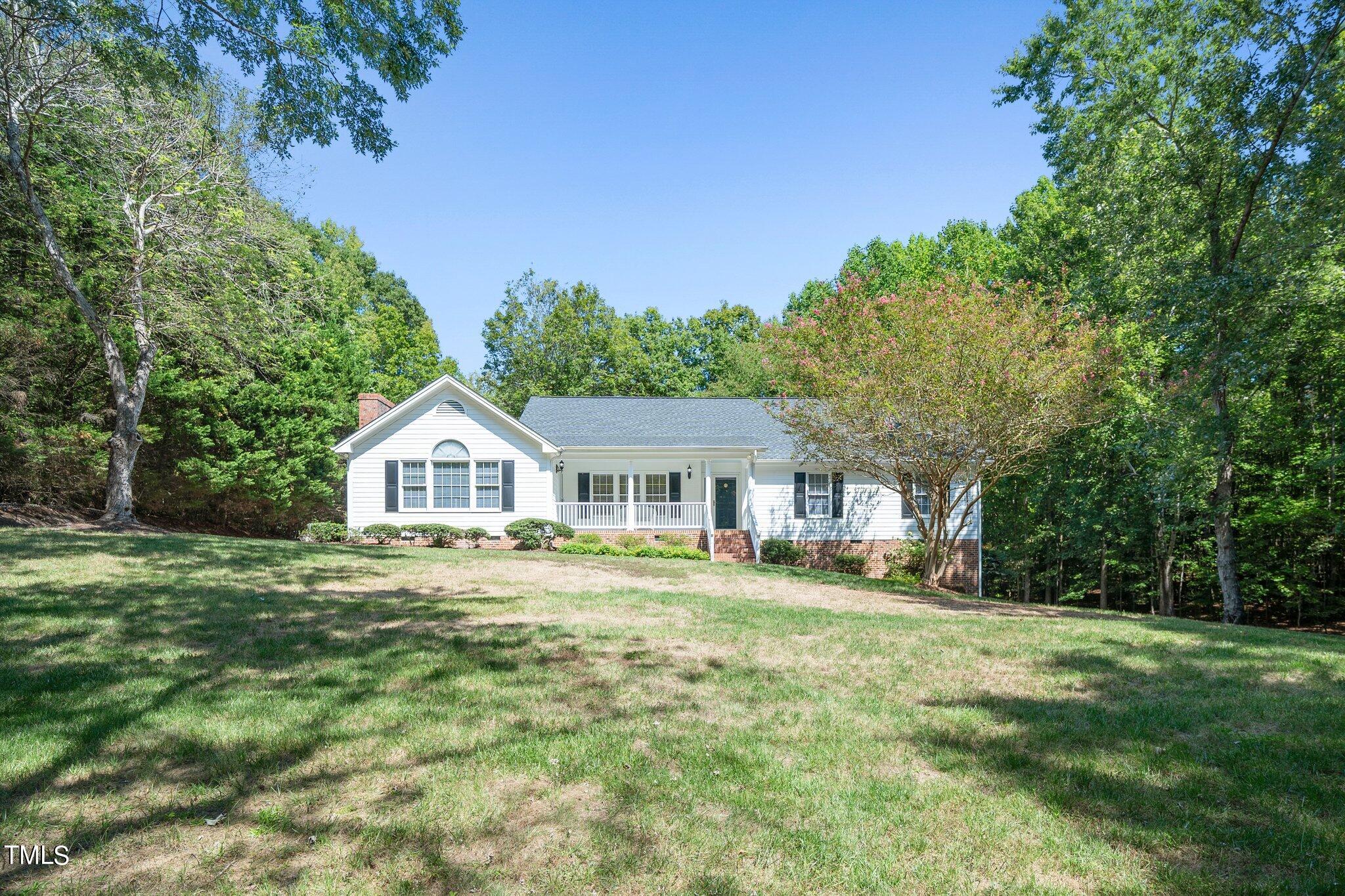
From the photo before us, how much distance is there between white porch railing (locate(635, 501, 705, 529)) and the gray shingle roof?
1.97 m

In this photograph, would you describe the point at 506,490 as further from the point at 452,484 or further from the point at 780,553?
the point at 780,553

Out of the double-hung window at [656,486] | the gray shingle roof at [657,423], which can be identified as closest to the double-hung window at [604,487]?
the double-hung window at [656,486]

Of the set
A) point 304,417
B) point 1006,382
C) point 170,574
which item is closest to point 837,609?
point 1006,382

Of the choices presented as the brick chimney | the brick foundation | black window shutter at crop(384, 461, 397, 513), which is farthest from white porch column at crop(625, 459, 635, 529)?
the brick chimney

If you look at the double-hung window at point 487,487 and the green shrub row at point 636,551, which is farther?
the double-hung window at point 487,487

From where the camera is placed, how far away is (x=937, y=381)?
13.2 m

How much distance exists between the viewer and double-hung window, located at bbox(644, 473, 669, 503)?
22.5 meters

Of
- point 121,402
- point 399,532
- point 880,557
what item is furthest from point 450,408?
point 880,557

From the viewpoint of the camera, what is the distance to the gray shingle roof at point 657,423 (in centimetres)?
2044

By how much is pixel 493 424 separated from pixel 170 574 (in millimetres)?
11412

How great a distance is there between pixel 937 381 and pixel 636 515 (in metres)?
10.4

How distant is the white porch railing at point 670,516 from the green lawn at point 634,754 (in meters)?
12.4

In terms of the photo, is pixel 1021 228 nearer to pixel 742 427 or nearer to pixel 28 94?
pixel 742 427

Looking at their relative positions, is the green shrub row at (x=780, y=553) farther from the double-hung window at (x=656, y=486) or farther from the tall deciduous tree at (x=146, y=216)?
the tall deciduous tree at (x=146, y=216)
